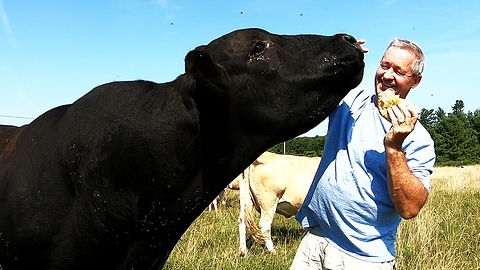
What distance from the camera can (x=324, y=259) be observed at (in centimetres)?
336

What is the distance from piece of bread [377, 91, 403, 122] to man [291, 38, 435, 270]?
205mm

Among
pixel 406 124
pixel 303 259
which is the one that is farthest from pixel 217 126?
pixel 303 259

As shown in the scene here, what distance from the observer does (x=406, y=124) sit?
2.71 m

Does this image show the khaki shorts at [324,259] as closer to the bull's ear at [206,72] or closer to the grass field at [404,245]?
the bull's ear at [206,72]

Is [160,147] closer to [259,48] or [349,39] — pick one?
[259,48]

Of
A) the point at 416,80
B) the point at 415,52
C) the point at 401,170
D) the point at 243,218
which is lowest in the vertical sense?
the point at 243,218

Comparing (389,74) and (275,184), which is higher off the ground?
(389,74)

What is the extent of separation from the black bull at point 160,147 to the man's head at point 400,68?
2.58 ft

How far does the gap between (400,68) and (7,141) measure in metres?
2.38

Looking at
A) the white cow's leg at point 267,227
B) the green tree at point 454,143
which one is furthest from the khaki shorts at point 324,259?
the green tree at point 454,143

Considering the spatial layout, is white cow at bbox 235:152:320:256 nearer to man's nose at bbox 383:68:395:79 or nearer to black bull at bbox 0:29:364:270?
man's nose at bbox 383:68:395:79

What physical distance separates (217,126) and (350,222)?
126 centimetres

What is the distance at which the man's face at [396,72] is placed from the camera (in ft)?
10.5

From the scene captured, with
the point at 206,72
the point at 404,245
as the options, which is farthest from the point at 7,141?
the point at 404,245
